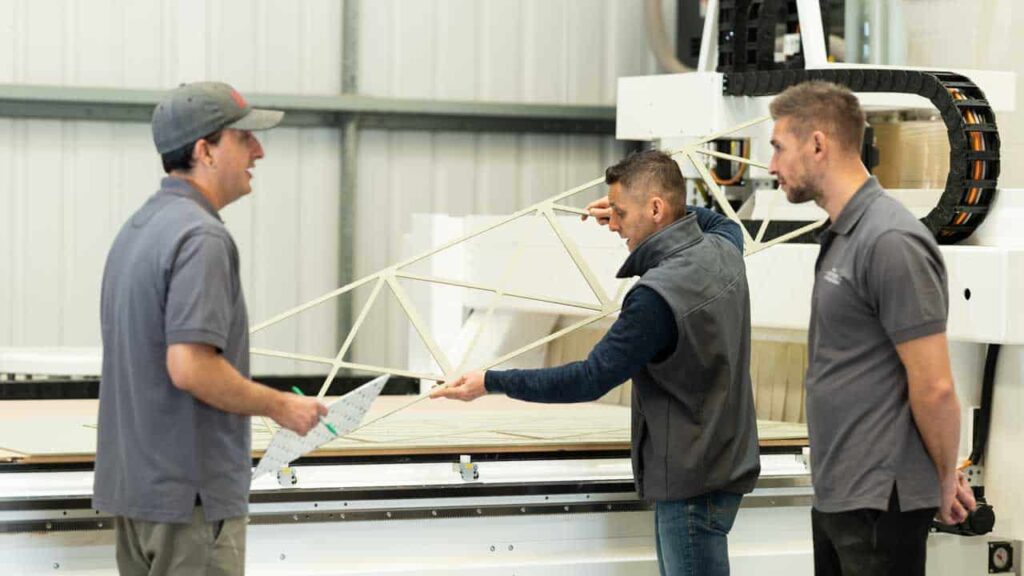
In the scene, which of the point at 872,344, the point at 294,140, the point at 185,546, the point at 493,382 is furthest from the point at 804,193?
the point at 294,140

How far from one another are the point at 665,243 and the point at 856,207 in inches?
25.7

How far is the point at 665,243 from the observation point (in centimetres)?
309

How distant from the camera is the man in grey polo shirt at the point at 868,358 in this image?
2.41m

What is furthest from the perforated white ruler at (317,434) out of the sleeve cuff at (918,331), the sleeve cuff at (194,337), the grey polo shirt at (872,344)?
the sleeve cuff at (918,331)

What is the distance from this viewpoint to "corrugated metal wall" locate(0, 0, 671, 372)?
748 cm

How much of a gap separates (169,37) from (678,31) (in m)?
3.13

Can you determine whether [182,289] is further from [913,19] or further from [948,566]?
[913,19]

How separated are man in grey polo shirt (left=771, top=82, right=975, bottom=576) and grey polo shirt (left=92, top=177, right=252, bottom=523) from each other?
1098 mm

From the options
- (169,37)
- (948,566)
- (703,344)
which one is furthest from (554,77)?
(703,344)

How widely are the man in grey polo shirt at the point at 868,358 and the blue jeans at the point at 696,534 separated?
54 cm

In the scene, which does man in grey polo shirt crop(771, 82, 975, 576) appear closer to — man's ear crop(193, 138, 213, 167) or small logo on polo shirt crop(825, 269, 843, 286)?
small logo on polo shirt crop(825, 269, 843, 286)

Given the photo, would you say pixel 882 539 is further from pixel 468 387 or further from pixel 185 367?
pixel 185 367

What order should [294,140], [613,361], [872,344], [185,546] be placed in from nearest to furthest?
[185,546] → [872,344] → [613,361] → [294,140]

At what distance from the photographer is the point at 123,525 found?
2.44m
